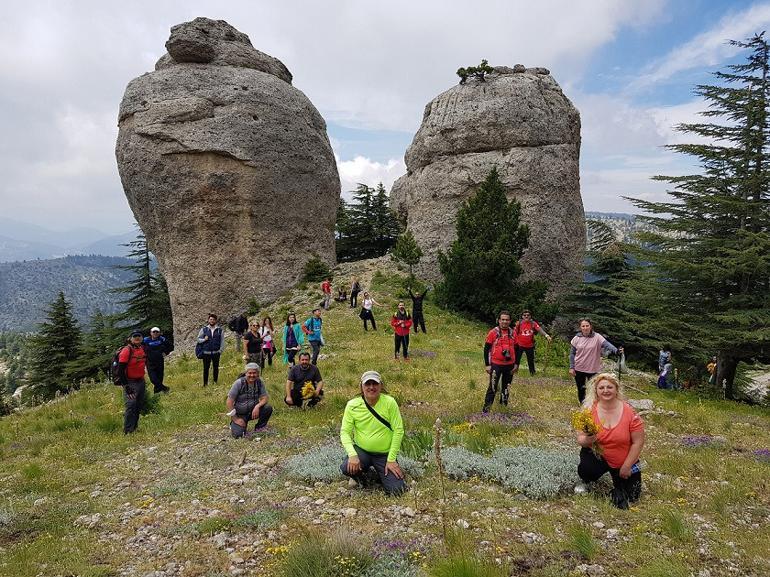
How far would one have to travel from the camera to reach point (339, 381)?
605 inches

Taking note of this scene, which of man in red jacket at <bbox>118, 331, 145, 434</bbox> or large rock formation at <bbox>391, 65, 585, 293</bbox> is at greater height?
large rock formation at <bbox>391, 65, 585, 293</bbox>

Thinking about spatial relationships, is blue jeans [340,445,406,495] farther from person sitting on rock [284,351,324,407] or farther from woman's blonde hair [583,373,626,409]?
person sitting on rock [284,351,324,407]

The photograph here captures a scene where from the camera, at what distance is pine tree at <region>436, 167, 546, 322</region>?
27.4m

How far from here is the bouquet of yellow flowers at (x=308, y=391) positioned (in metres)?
11.8

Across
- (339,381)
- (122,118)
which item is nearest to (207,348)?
(339,381)

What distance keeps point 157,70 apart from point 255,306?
18382mm

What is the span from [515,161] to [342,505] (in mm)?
32082

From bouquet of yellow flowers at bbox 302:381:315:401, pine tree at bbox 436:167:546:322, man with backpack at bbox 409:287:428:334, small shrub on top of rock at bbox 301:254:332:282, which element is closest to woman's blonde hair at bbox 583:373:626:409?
bouquet of yellow flowers at bbox 302:381:315:401

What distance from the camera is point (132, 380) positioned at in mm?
11422

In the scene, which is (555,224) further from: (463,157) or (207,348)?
(207,348)

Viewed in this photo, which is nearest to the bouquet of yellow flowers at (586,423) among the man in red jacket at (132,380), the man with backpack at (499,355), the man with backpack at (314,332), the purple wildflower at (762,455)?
the man with backpack at (499,355)

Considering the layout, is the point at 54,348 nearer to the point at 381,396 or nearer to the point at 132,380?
the point at 132,380

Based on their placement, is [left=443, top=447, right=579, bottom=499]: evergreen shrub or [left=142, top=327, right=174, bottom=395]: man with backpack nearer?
[left=443, top=447, right=579, bottom=499]: evergreen shrub

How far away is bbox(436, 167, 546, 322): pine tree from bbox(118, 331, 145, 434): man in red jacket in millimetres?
19675
